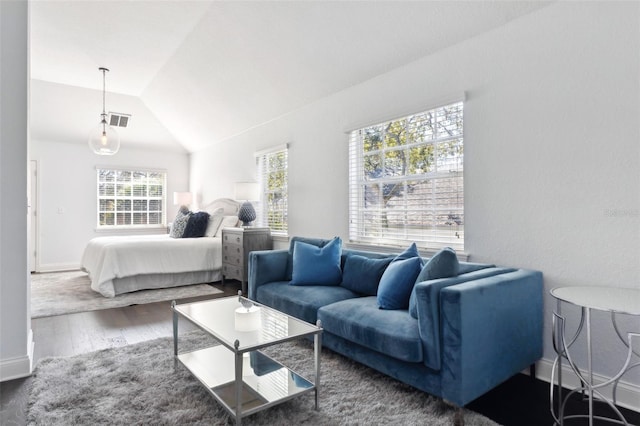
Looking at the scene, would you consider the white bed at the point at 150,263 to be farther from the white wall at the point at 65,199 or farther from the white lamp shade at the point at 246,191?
the white wall at the point at 65,199

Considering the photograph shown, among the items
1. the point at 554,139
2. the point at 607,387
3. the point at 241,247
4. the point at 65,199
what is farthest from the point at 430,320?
the point at 65,199

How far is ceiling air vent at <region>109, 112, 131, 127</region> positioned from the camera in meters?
6.42

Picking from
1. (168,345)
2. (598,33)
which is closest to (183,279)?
(168,345)

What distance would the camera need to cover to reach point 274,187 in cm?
518

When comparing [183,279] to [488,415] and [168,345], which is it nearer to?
[168,345]

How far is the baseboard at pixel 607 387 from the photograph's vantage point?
1989 millimetres

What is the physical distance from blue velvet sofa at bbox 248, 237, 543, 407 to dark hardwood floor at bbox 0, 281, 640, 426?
0.16 meters

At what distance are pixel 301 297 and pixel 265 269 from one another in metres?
0.72

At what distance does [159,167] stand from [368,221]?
565 cm

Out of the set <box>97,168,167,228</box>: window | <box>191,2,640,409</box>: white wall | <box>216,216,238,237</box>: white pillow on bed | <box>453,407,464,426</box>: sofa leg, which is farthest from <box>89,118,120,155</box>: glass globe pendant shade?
<box>453,407,464,426</box>: sofa leg

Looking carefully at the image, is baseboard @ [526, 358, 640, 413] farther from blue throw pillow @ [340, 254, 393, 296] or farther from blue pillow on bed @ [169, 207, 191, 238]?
blue pillow on bed @ [169, 207, 191, 238]

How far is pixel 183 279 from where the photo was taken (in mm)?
5195

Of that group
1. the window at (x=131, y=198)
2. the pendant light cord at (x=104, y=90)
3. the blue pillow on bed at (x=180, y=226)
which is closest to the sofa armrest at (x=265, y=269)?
the blue pillow on bed at (x=180, y=226)

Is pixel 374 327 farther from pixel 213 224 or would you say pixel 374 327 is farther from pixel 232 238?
pixel 213 224
